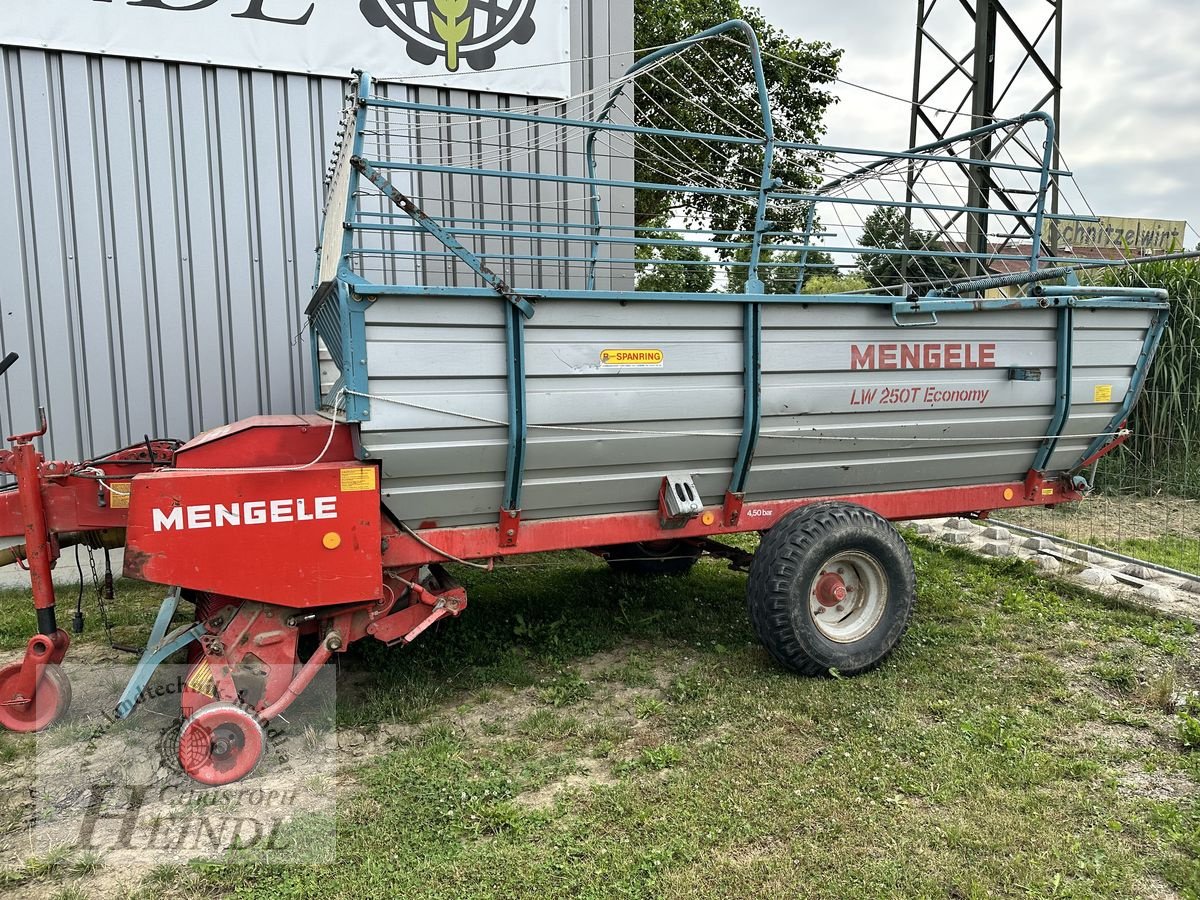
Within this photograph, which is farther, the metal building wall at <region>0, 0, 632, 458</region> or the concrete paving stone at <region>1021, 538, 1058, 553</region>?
the concrete paving stone at <region>1021, 538, 1058, 553</region>

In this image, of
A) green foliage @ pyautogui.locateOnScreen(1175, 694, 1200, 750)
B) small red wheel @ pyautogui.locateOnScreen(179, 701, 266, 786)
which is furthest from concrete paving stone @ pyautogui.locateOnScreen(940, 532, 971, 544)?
small red wheel @ pyautogui.locateOnScreen(179, 701, 266, 786)

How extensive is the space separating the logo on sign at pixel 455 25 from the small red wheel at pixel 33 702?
4.86 meters

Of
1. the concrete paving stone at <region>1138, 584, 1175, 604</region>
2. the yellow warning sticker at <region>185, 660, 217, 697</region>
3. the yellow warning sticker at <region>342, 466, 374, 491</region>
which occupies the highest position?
the yellow warning sticker at <region>342, 466, 374, 491</region>

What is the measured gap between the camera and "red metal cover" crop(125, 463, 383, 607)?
125 inches

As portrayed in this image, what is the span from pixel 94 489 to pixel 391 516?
1.25 metres

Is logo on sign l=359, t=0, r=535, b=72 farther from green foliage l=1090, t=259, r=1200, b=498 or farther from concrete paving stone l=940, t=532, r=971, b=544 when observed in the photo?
green foliage l=1090, t=259, r=1200, b=498

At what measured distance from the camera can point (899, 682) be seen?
4121 millimetres

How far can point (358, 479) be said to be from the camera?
133 inches

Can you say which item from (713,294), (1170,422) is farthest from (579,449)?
(1170,422)

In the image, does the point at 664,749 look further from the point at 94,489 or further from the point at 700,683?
the point at 94,489

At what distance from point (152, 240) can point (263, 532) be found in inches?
145

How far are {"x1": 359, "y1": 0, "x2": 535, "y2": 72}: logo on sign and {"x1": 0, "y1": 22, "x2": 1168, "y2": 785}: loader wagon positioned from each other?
7.53ft

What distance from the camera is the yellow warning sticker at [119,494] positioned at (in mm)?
3502

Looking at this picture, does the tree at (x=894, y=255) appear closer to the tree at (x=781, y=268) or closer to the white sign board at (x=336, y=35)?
the tree at (x=781, y=268)
